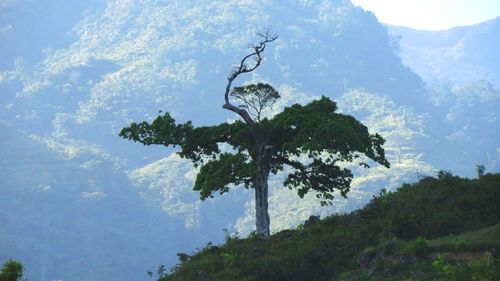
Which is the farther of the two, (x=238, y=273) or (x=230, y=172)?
(x=230, y=172)

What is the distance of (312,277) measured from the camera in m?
23.4

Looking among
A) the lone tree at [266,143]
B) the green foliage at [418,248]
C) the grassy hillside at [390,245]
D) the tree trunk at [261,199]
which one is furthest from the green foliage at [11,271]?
the tree trunk at [261,199]

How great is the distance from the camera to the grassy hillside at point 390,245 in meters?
20.3

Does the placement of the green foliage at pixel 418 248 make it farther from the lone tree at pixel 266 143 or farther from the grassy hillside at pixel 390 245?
the lone tree at pixel 266 143

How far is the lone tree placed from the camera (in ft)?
101

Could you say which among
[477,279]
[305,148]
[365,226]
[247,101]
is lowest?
[477,279]

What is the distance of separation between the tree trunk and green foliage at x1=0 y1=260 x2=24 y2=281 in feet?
51.4

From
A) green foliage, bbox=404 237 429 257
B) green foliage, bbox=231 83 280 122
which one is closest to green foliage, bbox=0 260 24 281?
green foliage, bbox=404 237 429 257

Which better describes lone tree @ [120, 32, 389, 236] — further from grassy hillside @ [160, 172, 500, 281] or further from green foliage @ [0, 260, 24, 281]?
green foliage @ [0, 260, 24, 281]

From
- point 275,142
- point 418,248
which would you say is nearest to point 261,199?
point 275,142

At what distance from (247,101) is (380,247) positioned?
50.6 ft

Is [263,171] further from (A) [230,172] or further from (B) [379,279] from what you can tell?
(B) [379,279]

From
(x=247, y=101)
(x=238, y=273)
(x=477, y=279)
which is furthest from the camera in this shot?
(x=247, y=101)

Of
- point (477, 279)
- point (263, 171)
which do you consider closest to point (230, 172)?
point (263, 171)
